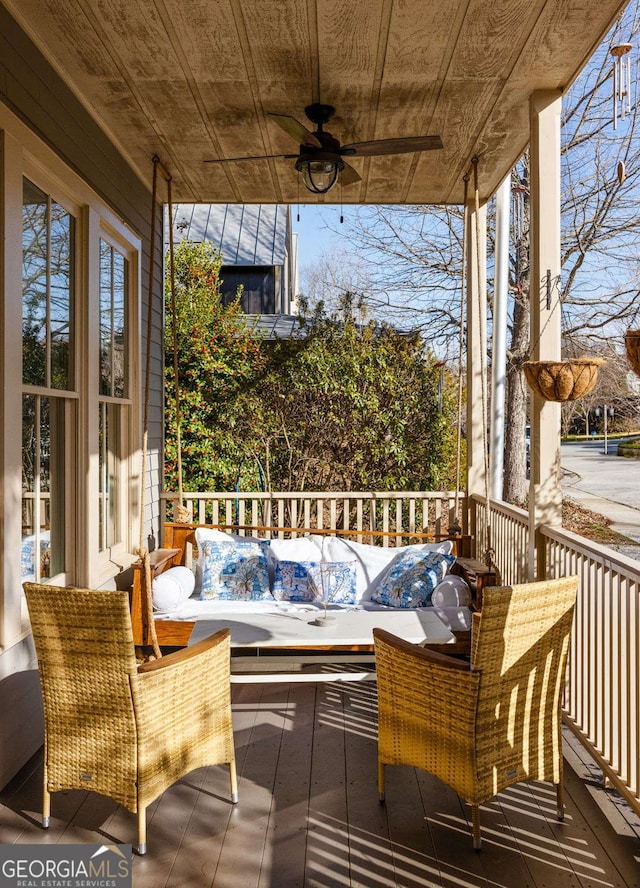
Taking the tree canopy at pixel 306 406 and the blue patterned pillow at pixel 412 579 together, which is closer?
the blue patterned pillow at pixel 412 579

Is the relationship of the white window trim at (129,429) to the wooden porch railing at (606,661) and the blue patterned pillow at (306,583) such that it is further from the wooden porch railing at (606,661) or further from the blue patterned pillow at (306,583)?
the wooden porch railing at (606,661)

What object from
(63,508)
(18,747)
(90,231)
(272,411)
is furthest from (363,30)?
(272,411)

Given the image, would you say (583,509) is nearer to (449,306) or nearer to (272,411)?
(449,306)

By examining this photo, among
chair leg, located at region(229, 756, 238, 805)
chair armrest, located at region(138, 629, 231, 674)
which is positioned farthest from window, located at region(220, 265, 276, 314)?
chair leg, located at region(229, 756, 238, 805)

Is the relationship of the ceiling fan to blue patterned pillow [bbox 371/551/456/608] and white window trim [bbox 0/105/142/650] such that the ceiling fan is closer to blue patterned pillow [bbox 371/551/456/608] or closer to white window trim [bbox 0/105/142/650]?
white window trim [bbox 0/105/142/650]

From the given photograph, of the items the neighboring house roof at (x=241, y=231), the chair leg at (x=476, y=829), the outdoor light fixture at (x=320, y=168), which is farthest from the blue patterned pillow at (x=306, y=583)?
the neighboring house roof at (x=241, y=231)

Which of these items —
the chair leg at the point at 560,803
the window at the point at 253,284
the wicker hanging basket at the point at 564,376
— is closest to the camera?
the chair leg at the point at 560,803

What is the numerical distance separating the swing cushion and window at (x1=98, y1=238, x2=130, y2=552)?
17.9 inches

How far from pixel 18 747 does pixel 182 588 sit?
4.57 ft

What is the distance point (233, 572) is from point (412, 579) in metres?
1.11

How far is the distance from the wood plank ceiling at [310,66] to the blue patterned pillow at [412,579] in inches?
101

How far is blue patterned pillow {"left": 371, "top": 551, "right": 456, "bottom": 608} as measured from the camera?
427cm

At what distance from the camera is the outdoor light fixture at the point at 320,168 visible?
3.82 metres

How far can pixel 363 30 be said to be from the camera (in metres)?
3.18
